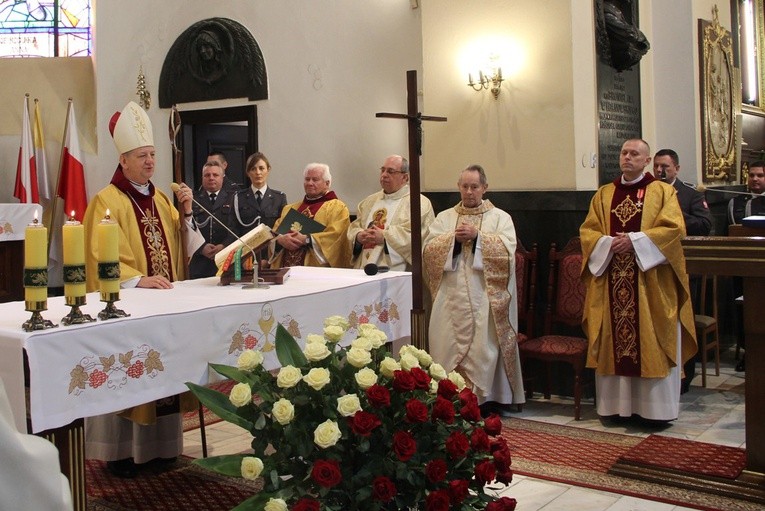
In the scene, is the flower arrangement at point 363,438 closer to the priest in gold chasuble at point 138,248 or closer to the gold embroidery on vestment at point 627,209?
the priest in gold chasuble at point 138,248

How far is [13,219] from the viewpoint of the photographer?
28.3ft

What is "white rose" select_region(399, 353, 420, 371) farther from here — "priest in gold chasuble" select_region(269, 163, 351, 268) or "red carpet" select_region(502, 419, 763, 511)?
"priest in gold chasuble" select_region(269, 163, 351, 268)

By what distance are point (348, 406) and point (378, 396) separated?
9cm

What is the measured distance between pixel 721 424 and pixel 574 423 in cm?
94

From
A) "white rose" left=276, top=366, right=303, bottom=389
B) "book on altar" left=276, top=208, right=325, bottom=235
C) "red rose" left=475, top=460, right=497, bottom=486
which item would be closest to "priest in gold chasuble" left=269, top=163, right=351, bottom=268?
"book on altar" left=276, top=208, right=325, bottom=235

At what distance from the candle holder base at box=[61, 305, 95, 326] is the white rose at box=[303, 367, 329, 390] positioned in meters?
1.02

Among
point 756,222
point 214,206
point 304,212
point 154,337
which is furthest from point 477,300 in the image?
point 154,337

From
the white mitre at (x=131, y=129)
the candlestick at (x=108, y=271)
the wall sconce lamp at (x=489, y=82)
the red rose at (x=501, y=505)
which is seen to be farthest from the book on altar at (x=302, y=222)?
the wall sconce lamp at (x=489, y=82)

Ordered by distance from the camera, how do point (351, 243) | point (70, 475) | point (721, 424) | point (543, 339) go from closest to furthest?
1. point (70, 475)
2. point (721, 424)
3. point (543, 339)
4. point (351, 243)

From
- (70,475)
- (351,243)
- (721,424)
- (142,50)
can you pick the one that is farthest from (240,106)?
(70,475)

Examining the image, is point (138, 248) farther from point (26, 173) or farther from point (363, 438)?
point (26, 173)

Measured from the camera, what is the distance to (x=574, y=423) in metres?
5.89

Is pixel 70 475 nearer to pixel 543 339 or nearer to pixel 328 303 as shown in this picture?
pixel 328 303

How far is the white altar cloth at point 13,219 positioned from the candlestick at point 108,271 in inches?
227
